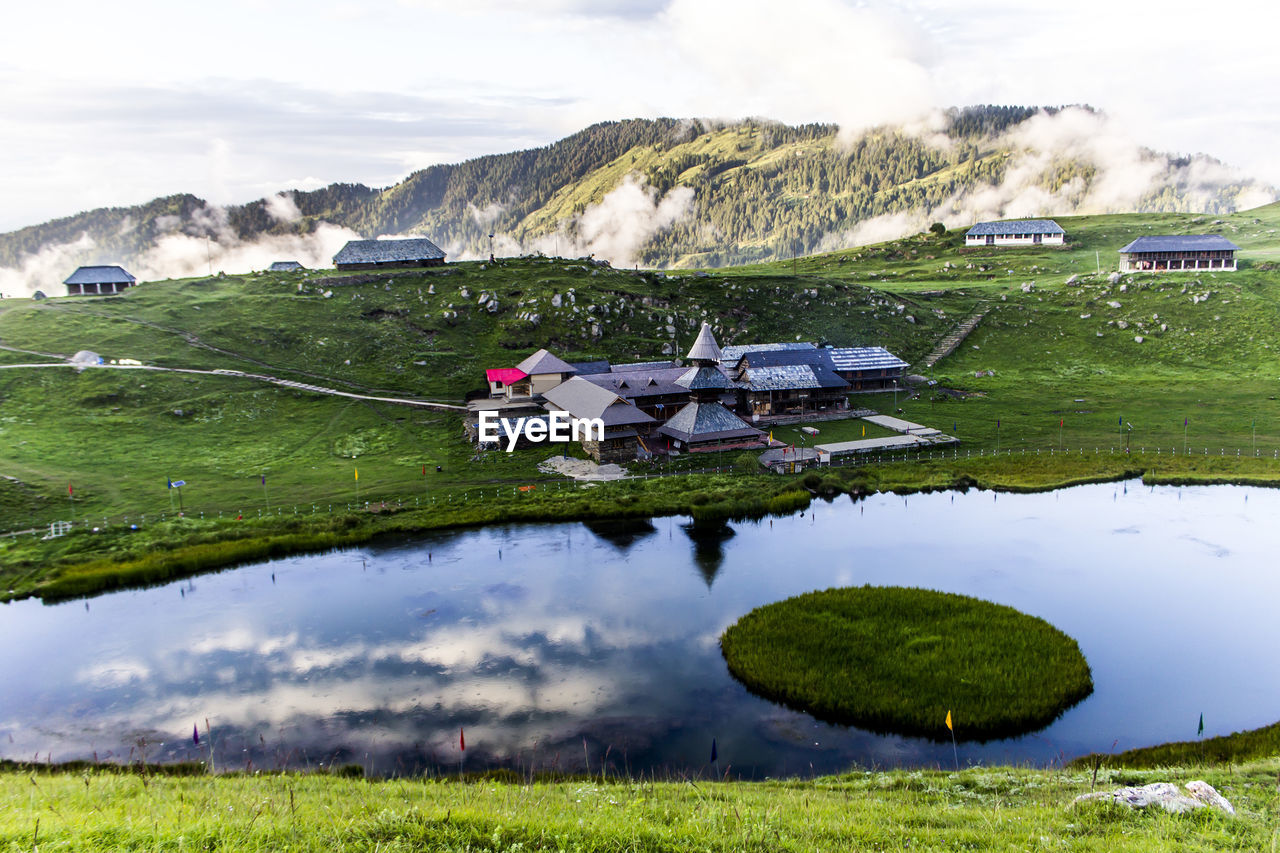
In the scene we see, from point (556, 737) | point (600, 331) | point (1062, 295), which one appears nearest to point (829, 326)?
point (600, 331)

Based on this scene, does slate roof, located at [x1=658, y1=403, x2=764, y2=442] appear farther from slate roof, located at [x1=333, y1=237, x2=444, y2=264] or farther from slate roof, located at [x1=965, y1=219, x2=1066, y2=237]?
slate roof, located at [x1=965, y1=219, x2=1066, y2=237]

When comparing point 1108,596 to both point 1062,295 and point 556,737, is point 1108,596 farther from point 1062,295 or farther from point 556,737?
point 1062,295

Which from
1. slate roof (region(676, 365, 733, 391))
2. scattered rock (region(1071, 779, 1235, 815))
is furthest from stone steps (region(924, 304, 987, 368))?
scattered rock (region(1071, 779, 1235, 815))

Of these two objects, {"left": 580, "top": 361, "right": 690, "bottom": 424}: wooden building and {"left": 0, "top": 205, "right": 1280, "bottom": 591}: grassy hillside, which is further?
{"left": 580, "top": 361, "right": 690, "bottom": 424}: wooden building

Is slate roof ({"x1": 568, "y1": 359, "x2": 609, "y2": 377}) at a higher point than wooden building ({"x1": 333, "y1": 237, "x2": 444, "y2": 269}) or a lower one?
lower

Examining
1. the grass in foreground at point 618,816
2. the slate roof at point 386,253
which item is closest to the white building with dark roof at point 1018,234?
the slate roof at point 386,253
